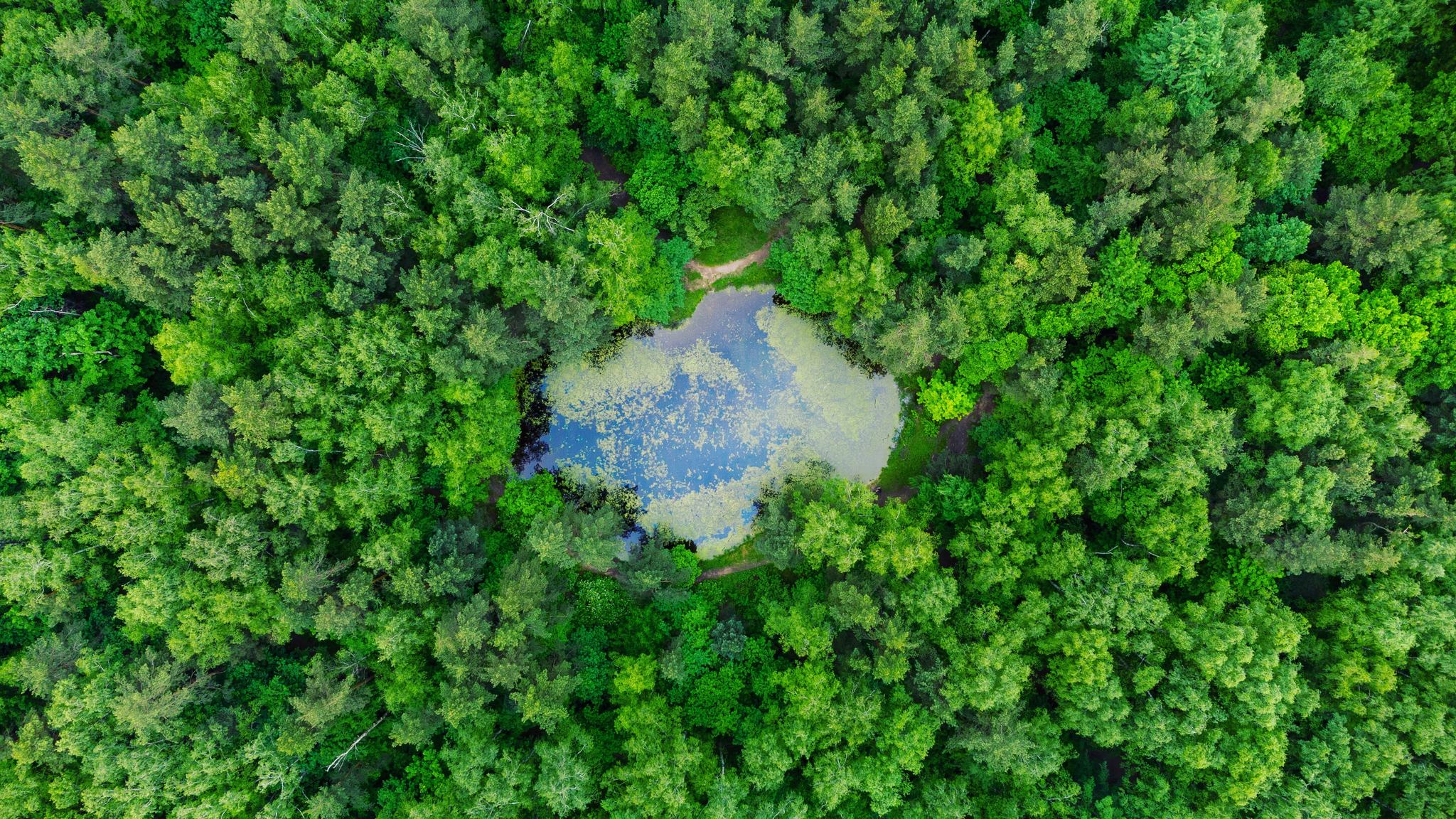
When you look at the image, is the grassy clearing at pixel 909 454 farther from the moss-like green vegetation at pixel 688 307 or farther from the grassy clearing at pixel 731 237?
the moss-like green vegetation at pixel 688 307

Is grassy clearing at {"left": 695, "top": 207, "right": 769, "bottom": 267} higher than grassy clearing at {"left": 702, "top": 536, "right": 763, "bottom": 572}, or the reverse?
grassy clearing at {"left": 695, "top": 207, "right": 769, "bottom": 267}

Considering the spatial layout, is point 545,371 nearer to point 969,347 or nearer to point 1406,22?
point 969,347

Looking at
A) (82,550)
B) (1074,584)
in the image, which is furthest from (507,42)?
(1074,584)

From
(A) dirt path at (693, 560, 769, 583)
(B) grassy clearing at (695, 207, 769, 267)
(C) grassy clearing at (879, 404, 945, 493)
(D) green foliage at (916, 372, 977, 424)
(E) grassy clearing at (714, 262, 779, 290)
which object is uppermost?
(B) grassy clearing at (695, 207, 769, 267)

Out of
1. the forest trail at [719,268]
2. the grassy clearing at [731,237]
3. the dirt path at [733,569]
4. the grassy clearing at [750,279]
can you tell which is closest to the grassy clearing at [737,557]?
the dirt path at [733,569]

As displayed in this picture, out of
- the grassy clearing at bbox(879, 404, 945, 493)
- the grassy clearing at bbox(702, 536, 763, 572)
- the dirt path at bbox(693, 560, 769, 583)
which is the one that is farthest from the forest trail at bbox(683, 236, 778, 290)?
the dirt path at bbox(693, 560, 769, 583)

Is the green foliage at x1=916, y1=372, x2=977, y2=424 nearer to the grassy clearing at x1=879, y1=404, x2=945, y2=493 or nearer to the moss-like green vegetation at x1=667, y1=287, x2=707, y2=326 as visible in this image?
the grassy clearing at x1=879, y1=404, x2=945, y2=493

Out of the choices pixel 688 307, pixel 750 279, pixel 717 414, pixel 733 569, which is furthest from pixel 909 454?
pixel 688 307
